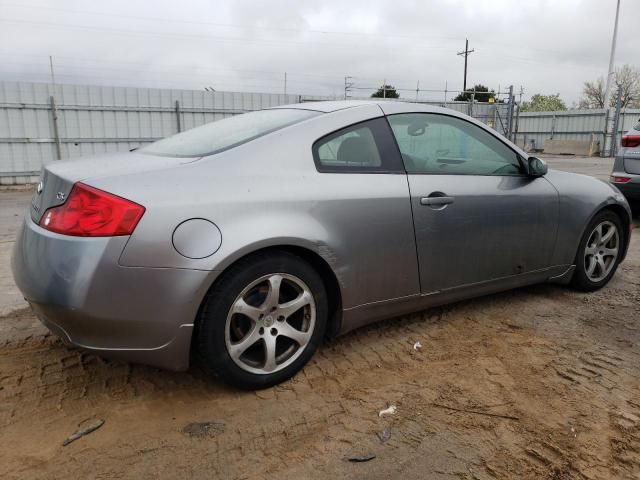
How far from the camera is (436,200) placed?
9.87 feet

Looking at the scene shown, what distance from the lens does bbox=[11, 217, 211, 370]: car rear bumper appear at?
212cm

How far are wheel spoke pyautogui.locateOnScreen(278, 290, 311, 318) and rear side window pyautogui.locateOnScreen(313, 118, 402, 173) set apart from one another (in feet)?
2.14

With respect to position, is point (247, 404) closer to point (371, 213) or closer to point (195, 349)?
point (195, 349)

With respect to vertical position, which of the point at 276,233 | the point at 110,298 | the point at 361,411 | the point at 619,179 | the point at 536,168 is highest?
the point at 536,168

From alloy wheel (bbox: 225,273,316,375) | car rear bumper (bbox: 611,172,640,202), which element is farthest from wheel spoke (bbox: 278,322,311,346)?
car rear bumper (bbox: 611,172,640,202)

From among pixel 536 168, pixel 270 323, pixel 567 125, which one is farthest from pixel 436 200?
pixel 567 125

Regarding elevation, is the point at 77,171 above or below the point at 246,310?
above

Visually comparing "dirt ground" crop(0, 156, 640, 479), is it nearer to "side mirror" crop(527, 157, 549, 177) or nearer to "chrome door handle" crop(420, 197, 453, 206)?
"chrome door handle" crop(420, 197, 453, 206)

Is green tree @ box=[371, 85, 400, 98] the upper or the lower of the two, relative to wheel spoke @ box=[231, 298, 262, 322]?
upper

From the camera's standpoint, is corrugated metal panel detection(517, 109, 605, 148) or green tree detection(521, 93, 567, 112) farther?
green tree detection(521, 93, 567, 112)

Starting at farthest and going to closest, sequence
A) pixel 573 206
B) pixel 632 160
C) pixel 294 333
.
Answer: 1. pixel 632 160
2. pixel 573 206
3. pixel 294 333

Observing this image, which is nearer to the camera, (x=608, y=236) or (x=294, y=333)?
(x=294, y=333)

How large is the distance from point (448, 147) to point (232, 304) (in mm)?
1756

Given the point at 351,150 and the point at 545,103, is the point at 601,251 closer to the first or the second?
the point at 351,150
